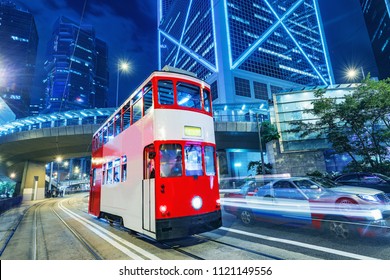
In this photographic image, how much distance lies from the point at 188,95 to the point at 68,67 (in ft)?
450

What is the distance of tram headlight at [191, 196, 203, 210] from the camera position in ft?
16.9

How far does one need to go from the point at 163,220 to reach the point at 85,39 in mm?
162775

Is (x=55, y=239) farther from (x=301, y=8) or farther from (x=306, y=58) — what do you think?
(x=301, y=8)

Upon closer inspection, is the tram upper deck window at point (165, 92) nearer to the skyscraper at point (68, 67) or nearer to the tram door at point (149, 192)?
the tram door at point (149, 192)

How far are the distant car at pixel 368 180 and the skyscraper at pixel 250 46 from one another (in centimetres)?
3843

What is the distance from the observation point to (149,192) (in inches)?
201

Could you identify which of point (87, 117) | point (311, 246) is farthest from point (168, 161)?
point (87, 117)

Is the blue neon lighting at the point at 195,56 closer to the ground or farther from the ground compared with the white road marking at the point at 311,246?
farther from the ground

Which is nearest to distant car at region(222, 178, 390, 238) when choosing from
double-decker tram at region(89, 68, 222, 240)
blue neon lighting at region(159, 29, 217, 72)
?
double-decker tram at region(89, 68, 222, 240)

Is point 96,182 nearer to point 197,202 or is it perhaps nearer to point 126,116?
point 126,116

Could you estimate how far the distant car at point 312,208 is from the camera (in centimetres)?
558

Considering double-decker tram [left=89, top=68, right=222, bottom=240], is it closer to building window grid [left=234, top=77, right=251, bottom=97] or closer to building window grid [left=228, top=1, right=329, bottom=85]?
building window grid [left=234, top=77, right=251, bottom=97]

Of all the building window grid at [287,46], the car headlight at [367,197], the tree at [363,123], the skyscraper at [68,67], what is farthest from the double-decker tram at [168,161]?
the skyscraper at [68,67]

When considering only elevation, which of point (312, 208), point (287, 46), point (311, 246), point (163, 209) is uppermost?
point (287, 46)
